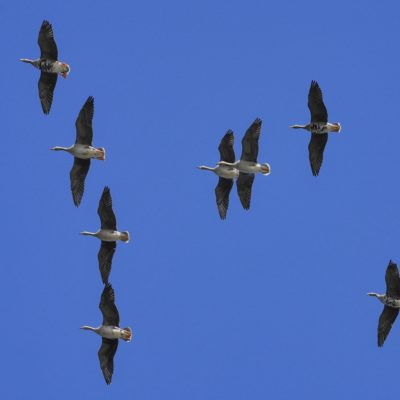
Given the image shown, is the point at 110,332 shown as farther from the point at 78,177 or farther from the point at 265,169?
the point at 265,169

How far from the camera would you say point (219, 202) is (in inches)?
2987

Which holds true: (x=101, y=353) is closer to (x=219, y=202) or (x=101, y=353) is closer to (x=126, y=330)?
(x=126, y=330)

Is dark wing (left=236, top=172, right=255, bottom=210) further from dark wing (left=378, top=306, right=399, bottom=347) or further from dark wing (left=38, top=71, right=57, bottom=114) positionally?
dark wing (left=38, top=71, right=57, bottom=114)

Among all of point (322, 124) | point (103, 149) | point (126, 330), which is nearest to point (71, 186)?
point (103, 149)

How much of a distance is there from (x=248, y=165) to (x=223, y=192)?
3151mm

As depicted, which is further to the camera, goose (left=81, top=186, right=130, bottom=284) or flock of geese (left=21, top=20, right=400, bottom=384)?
goose (left=81, top=186, right=130, bottom=284)

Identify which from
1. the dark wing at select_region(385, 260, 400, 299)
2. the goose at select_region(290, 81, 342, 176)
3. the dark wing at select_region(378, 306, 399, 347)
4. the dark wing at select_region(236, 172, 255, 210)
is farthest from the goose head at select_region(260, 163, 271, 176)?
the dark wing at select_region(378, 306, 399, 347)

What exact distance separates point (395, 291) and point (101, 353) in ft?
43.9

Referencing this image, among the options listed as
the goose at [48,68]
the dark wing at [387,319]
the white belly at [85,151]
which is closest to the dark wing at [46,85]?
the goose at [48,68]

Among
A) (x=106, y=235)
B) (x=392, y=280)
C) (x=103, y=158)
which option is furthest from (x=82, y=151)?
(x=392, y=280)

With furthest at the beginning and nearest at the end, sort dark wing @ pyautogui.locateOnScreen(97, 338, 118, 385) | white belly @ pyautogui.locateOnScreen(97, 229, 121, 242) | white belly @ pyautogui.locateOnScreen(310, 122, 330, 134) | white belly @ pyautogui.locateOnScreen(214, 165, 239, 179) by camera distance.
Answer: white belly @ pyautogui.locateOnScreen(214, 165, 239, 179)
white belly @ pyautogui.locateOnScreen(310, 122, 330, 134)
white belly @ pyautogui.locateOnScreen(97, 229, 121, 242)
dark wing @ pyautogui.locateOnScreen(97, 338, 118, 385)

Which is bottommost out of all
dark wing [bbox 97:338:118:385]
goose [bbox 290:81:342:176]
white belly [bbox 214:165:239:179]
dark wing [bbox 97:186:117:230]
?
dark wing [bbox 97:338:118:385]

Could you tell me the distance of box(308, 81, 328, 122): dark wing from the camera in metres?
72.6

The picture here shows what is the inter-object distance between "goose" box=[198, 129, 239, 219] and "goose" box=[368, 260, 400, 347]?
8360 millimetres
